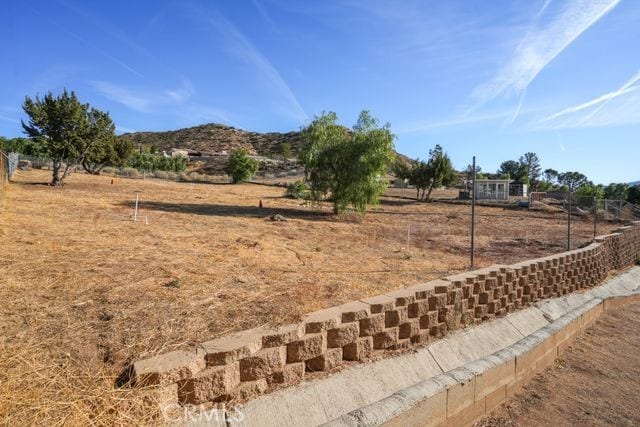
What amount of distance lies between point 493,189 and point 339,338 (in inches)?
1690

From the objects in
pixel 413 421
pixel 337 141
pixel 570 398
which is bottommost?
pixel 570 398

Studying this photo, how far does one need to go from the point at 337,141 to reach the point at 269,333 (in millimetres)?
16624

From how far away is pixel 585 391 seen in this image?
5926 mm

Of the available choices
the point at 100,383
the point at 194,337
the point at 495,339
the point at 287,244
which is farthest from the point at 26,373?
the point at 287,244

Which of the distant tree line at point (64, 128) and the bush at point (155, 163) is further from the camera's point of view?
the bush at point (155, 163)

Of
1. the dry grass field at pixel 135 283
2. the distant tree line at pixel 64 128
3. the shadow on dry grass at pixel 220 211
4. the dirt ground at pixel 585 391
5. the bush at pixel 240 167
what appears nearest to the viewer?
the dry grass field at pixel 135 283

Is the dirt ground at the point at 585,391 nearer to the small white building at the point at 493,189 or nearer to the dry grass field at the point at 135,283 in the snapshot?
the dry grass field at the point at 135,283

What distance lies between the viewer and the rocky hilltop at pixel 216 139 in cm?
11097

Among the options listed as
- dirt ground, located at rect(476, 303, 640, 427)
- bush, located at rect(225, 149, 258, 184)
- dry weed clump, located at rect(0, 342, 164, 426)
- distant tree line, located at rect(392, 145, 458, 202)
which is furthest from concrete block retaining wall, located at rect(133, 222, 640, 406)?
bush, located at rect(225, 149, 258, 184)

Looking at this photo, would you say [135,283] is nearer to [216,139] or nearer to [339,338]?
[339,338]

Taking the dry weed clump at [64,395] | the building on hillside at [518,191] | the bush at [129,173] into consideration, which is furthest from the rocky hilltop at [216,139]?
the dry weed clump at [64,395]

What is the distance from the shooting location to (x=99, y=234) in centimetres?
917

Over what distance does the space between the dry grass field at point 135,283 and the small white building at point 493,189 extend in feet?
96.7

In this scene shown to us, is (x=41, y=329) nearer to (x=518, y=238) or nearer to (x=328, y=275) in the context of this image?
(x=328, y=275)
